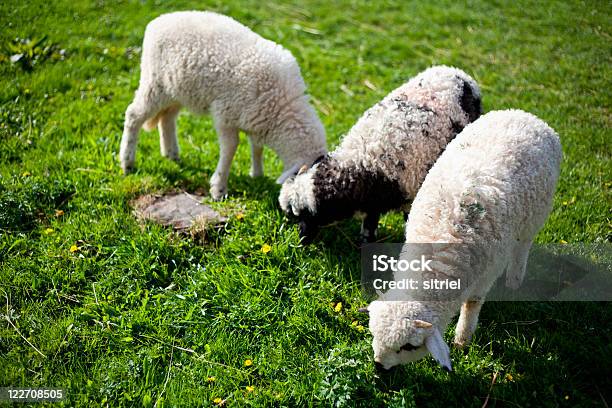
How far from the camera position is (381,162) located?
13.6ft

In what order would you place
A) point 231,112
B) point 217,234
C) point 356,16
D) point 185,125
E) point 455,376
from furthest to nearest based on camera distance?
point 356,16 → point 185,125 → point 231,112 → point 217,234 → point 455,376

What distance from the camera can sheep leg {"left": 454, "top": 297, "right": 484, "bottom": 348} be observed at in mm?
3414

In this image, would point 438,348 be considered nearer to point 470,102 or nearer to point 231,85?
point 470,102

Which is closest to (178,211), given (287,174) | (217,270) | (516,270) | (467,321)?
(217,270)

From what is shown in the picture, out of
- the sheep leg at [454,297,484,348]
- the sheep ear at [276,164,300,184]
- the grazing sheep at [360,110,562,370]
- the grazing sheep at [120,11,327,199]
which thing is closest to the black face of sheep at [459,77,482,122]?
the grazing sheep at [360,110,562,370]

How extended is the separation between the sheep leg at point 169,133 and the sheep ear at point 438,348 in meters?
3.62

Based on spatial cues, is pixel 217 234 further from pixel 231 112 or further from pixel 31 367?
pixel 31 367

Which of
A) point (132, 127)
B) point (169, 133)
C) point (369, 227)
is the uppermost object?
point (132, 127)

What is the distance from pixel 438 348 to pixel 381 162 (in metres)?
1.69

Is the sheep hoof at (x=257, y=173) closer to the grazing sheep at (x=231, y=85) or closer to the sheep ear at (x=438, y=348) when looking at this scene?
the grazing sheep at (x=231, y=85)

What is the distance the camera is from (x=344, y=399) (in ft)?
9.98

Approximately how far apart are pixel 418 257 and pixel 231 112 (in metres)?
2.39

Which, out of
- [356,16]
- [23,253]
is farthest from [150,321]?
[356,16]

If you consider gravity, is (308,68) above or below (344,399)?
above
